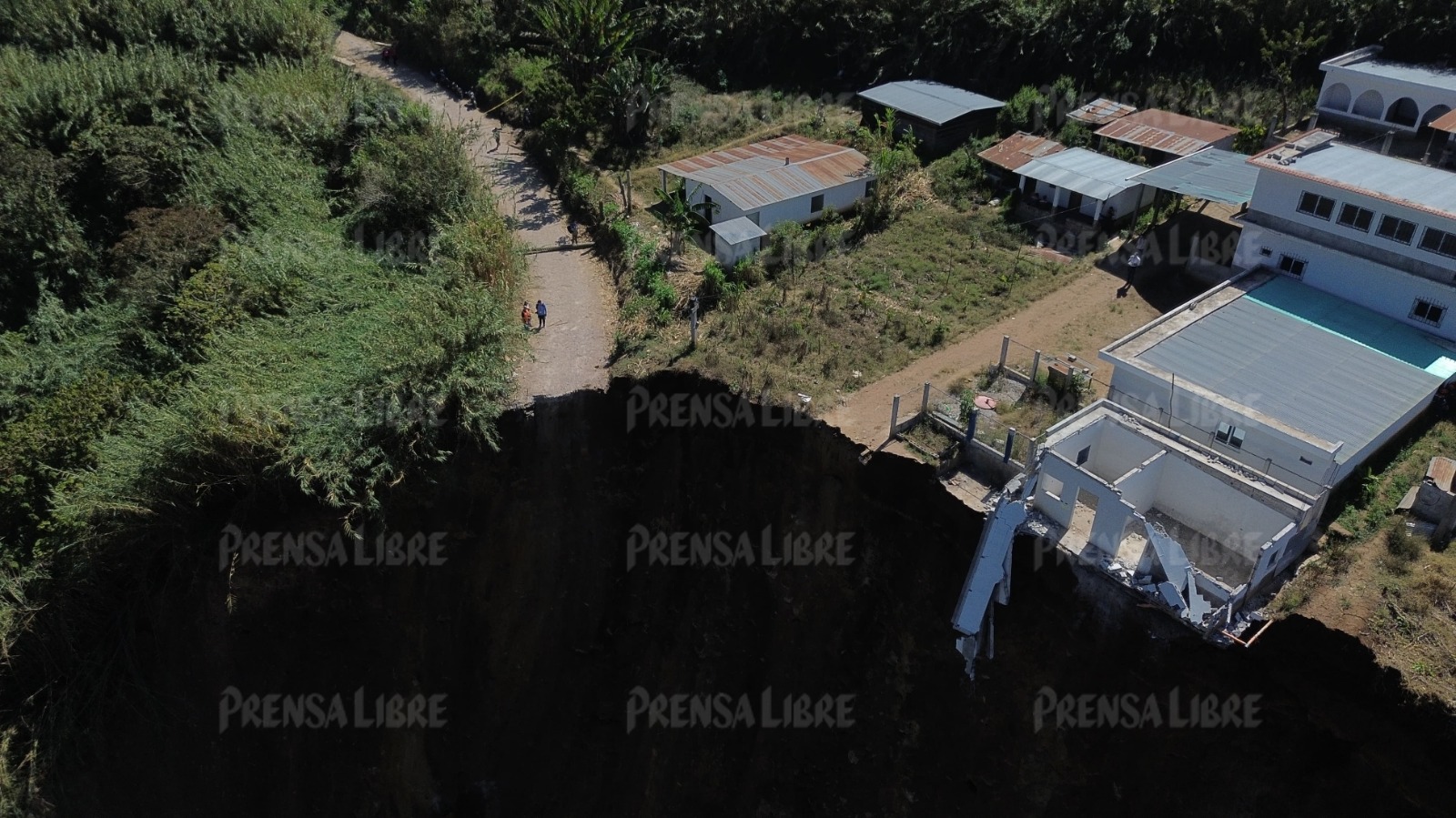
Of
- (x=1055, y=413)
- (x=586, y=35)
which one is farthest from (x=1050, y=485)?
(x=586, y=35)

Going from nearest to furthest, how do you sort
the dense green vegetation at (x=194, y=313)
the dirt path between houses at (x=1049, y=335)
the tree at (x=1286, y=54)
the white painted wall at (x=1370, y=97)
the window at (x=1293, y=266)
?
the dense green vegetation at (x=194, y=313) < the dirt path between houses at (x=1049, y=335) < the window at (x=1293, y=266) < the white painted wall at (x=1370, y=97) < the tree at (x=1286, y=54)

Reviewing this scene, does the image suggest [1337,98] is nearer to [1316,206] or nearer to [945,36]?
[1316,206]

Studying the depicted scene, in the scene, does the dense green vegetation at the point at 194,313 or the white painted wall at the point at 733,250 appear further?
the white painted wall at the point at 733,250

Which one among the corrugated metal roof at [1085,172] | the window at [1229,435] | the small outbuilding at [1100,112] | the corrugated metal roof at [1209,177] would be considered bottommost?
the window at [1229,435]

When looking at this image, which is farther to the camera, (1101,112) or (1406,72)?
(1101,112)

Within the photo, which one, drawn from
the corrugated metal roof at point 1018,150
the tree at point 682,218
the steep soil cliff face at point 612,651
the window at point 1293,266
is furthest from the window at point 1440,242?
the tree at point 682,218

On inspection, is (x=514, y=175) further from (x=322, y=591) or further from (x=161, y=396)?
(x=322, y=591)

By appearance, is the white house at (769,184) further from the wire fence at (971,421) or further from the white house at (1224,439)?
the white house at (1224,439)
